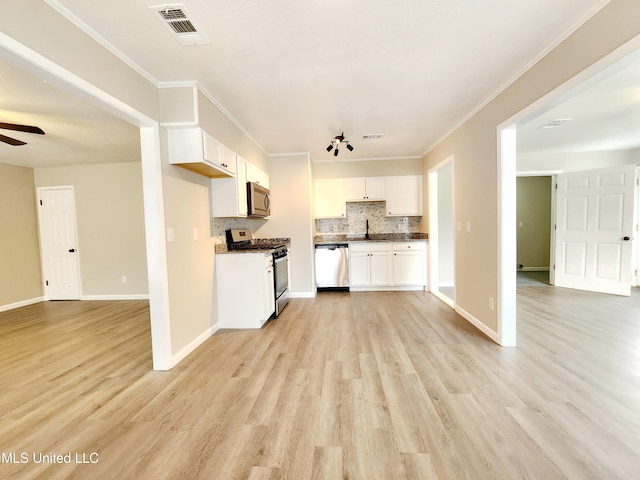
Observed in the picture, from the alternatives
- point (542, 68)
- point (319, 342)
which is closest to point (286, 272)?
point (319, 342)

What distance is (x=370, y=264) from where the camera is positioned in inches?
195

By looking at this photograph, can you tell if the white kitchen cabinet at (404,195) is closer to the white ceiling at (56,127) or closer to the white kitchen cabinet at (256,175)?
the white kitchen cabinet at (256,175)

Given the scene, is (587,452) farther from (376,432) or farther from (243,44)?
(243,44)

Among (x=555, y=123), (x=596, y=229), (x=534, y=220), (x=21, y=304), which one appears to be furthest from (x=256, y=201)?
(x=534, y=220)

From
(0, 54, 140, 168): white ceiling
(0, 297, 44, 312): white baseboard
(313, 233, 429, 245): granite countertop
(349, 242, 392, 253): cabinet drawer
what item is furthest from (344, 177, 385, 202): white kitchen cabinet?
(0, 297, 44, 312): white baseboard

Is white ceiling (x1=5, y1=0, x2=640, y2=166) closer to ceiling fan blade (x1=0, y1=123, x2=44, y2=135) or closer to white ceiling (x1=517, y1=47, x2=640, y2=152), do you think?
ceiling fan blade (x1=0, y1=123, x2=44, y2=135)

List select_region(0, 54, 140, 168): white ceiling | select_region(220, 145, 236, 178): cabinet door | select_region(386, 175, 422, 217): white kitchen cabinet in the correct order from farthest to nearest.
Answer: select_region(386, 175, 422, 217): white kitchen cabinet, select_region(220, 145, 236, 178): cabinet door, select_region(0, 54, 140, 168): white ceiling

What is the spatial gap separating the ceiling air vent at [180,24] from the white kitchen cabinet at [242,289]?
2.05 m

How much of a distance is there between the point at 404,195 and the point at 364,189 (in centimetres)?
76

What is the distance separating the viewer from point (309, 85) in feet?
8.08

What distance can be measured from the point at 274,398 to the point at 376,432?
0.73 m

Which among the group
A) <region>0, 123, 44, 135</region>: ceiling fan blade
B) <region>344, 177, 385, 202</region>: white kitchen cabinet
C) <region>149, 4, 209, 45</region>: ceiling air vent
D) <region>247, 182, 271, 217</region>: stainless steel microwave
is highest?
<region>149, 4, 209, 45</region>: ceiling air vent

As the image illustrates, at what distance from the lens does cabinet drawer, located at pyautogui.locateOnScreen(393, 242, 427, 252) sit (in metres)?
4.88

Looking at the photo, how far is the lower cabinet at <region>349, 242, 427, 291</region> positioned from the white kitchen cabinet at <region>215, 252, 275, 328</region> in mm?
2135
